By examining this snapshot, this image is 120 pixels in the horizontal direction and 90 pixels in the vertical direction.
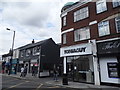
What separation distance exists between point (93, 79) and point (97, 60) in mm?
2240

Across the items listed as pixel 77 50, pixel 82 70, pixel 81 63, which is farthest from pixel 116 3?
pixel 82 70

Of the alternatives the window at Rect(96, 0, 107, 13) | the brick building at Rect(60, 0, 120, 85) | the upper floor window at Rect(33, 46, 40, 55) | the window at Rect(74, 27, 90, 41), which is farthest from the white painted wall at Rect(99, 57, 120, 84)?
the upper floor window at Rect(33, 46, 40, 55)

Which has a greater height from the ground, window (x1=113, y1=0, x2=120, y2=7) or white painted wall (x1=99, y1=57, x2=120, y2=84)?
window (x1=113, y1=0, x2=120, y2=7)

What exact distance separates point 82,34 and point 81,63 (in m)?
3.79

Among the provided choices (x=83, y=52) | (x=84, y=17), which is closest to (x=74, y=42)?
(x=83, y=52)

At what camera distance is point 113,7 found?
44.2ft

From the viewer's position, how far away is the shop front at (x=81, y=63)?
1432 cm

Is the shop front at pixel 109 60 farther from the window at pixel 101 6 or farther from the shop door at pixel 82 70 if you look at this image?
the window at pixel 101 6

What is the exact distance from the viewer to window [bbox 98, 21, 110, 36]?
13727 millimetres

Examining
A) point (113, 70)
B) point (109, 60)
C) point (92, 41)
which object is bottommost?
point (113, 70)

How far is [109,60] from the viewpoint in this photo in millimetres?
13062

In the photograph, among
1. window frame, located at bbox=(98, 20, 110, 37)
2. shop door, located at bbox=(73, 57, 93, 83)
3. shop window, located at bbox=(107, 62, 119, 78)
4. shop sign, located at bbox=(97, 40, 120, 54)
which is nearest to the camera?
shop sign, located at bbox=(97, 40, 120, 54)

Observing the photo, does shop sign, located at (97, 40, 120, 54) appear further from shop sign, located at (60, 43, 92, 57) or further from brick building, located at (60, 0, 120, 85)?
shop sign, located at (60, 43, 92, 57)

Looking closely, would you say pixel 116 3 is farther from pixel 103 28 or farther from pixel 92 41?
pixel 92 41
